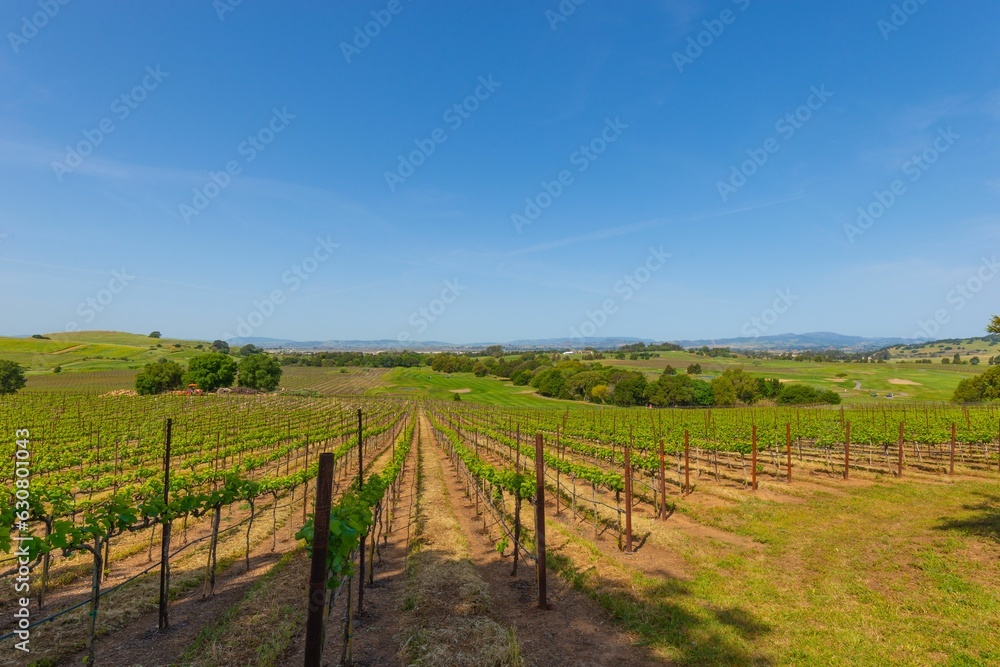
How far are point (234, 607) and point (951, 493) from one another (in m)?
23.4

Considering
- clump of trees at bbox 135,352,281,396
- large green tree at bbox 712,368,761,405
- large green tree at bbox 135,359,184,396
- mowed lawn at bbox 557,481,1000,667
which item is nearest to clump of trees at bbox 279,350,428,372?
clump of trees at bbox 135,352,281,396

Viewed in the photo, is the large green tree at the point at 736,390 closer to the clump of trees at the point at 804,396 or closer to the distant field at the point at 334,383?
the clump of trees at the point at 804,396

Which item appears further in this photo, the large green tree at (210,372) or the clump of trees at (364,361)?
the clump of trees at (364,361)

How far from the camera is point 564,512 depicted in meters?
16.8

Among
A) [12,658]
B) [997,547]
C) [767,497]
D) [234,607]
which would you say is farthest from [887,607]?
[12,658]

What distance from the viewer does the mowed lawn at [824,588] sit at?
7.19 meters

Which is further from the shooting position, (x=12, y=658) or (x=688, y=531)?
(x=688, y=531)

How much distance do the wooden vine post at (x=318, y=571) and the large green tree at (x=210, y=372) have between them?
293ft

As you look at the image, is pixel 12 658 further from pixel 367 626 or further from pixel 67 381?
pixel 67 381

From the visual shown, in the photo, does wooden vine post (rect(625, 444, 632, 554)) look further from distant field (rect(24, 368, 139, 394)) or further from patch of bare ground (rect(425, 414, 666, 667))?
distant field (rect(24, 368, 139, 394))

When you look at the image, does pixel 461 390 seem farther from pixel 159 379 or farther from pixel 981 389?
pixel 981 389

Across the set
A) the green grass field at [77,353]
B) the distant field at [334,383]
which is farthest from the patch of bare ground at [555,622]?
the green grass field at [77,353]

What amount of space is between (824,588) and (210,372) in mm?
91472

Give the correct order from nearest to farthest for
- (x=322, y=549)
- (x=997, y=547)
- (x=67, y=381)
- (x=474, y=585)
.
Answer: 1. (x=322, y=549)
2. (x=474, y=585)
3. (x=997, y=547)
4. (x=67, y=381)
